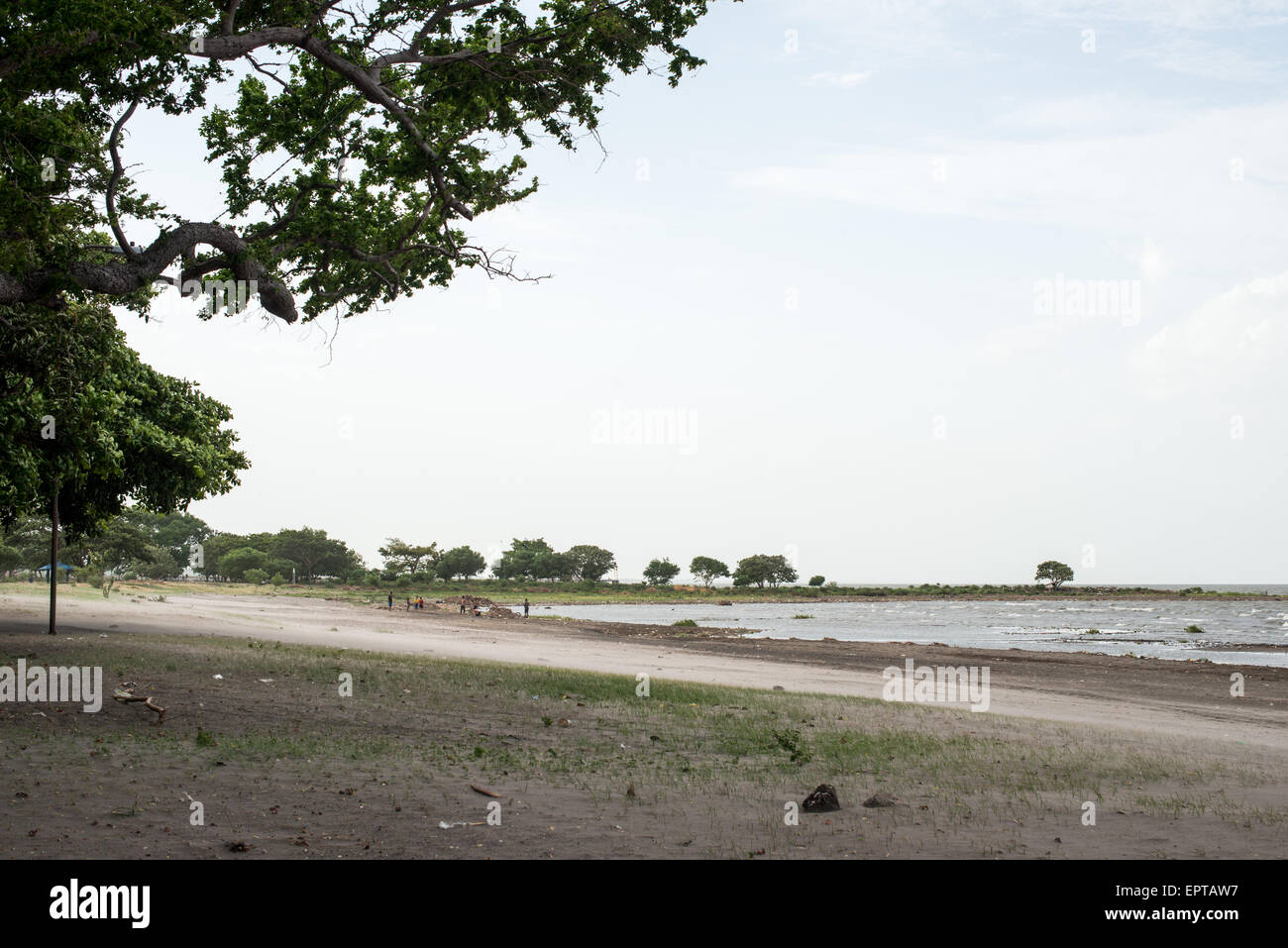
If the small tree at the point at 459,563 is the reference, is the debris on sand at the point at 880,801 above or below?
above

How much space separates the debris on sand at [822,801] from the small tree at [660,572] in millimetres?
185789

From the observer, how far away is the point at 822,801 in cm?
894

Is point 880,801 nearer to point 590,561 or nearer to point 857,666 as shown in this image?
point 857,666

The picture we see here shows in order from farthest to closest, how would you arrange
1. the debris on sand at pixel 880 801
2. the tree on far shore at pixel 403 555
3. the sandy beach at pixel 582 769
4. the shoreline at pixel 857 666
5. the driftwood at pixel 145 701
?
the tree on far shore at pixel 403 555, the shoreline at pixel 857 666, the driftwood at pixel 145 701, the debris on sand at pixel 880 801, the sandy beach at pixel 582 769

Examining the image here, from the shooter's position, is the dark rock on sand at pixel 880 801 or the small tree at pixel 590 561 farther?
the small tree at pixel 590 561

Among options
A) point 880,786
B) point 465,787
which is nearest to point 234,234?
point 465,787

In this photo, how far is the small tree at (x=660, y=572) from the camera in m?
195

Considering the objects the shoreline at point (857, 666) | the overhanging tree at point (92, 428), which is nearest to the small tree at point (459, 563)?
the shoreline at point (857, 666)

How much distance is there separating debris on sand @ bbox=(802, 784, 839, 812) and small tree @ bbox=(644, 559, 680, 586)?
185789 mm

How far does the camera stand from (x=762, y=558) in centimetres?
19800

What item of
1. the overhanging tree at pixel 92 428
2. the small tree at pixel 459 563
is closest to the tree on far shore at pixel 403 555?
the small tree at pixel 459 563

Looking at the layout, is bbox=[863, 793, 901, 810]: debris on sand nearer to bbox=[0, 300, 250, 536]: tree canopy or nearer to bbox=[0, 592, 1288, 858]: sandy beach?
bbox=[0, 592, 1288, 858]: sandy beach

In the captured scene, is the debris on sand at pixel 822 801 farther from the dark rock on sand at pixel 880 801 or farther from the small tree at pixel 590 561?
the small tree at pixel 590 561

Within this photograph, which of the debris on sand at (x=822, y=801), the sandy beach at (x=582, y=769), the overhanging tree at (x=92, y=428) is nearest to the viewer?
the sandy beach at (x=582, y=769)
